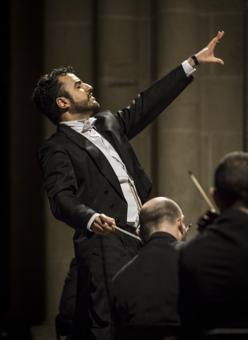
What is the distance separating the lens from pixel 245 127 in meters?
5.45

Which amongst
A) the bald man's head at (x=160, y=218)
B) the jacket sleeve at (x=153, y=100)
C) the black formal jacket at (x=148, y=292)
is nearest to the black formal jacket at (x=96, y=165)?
the jacket sleeve at (x=153, y=100)

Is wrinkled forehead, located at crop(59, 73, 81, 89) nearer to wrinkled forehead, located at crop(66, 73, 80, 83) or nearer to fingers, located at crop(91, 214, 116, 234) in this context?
wrinkled forehead, located at crop(66, 73, 80, 83)

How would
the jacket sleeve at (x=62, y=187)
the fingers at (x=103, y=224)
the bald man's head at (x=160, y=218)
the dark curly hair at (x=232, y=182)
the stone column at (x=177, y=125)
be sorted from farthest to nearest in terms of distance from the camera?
1. the stone column at (x=177, y=125)
2. the jacket sleeve at (x=62, y=187)
3. the fingers at (x=103, y=224)
4. the bald man's head at (x=160, y=218)
5. the dark curly hair at (x=232, y=182)

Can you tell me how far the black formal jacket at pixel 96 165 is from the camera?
4059 millimetres

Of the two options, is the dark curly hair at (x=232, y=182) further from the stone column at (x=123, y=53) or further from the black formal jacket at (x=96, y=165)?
the stone column at (x=123, y=53)

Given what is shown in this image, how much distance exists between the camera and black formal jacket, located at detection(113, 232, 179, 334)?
3.29 metres

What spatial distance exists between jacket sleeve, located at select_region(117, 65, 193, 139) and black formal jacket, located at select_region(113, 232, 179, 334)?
114cm

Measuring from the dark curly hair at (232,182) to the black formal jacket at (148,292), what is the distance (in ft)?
1.49

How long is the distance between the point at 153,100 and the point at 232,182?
147 cm

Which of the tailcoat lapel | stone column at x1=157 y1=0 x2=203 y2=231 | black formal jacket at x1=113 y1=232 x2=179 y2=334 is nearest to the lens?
black formal jacket at x1=113 y1=232 x2=179 y2=334

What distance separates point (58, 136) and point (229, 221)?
157 cm

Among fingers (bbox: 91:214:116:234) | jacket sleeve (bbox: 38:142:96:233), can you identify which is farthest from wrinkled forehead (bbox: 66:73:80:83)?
fingers (bbox: 91:214:116:234)

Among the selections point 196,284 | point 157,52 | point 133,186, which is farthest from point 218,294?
point 157,52

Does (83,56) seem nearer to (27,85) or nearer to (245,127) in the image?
(27,85)
